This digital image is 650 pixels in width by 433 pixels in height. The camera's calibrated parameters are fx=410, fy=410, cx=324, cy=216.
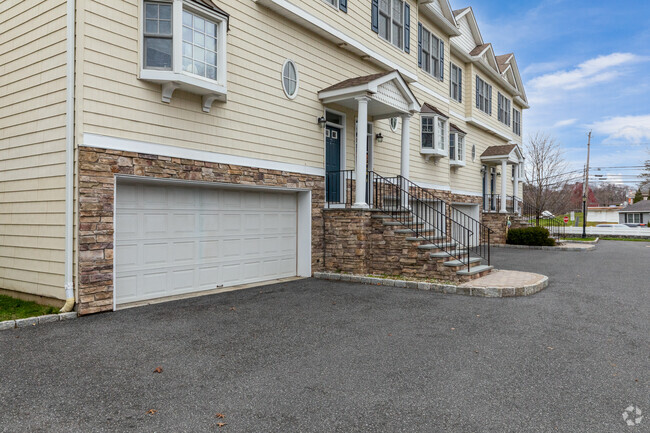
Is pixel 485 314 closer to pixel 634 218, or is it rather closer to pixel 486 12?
pixel 486 12

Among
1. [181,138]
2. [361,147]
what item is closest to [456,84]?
[361,147]

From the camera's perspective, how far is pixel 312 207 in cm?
966

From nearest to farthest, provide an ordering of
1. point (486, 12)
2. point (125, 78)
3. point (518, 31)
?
point (125, 78)
point (486, 12)
point (518, 31)

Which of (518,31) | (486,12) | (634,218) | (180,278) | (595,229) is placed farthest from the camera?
(634,218)

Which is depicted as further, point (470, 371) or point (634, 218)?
point (634, 218)

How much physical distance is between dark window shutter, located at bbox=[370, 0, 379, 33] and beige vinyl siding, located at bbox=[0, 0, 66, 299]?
25.1 feet

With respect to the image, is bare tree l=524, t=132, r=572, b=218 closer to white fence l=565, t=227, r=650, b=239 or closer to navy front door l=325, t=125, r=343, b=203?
white fence l=565, t=227, r=650, b=239

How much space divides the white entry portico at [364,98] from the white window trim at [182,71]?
3166 millimetres

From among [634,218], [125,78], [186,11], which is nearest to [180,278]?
[125,78]

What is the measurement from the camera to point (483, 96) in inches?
752

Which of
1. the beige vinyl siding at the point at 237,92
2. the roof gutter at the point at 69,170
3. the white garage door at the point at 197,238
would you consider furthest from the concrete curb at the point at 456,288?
the roof gutter at the point at 69,170

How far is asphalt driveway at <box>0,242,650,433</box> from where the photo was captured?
3.06 m

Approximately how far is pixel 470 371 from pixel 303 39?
7.95 meters

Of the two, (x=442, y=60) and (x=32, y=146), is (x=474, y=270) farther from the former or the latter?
(x=442, y=60)
